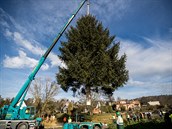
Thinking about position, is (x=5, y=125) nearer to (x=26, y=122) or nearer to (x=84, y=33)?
(x=26, y=122)

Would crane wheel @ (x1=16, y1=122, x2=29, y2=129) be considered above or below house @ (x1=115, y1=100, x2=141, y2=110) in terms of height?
below

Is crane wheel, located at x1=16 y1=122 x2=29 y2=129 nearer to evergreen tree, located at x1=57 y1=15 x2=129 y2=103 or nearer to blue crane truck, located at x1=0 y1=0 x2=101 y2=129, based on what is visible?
blue crane truck, located at x1=0 y1=0 x2=101 y2=129

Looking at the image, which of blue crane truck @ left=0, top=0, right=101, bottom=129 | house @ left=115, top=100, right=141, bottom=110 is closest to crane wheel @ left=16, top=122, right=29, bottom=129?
blue crane truck @ left=0, top=0, right=101, bottom=129

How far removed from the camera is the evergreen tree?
20609 millimetres

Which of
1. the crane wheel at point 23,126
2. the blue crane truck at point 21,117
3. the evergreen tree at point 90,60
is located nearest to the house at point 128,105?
the evergreen tree at point 90,60

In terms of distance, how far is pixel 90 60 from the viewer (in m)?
21.5

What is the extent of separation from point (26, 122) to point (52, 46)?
813 cm

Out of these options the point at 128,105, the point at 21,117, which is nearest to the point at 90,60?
the point at 21,117

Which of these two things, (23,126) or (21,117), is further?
(21,117)

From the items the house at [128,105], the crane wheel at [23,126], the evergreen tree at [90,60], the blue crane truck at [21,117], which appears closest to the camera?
the blue crane truck at [21,117]

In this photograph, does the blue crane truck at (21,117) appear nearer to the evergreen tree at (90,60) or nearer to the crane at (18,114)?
the crane at (18,114)

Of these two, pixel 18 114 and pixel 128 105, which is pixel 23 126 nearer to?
pixel 18 114

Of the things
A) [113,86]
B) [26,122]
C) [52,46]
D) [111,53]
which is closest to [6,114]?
[26,122]

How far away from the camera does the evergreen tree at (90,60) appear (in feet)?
67.6
